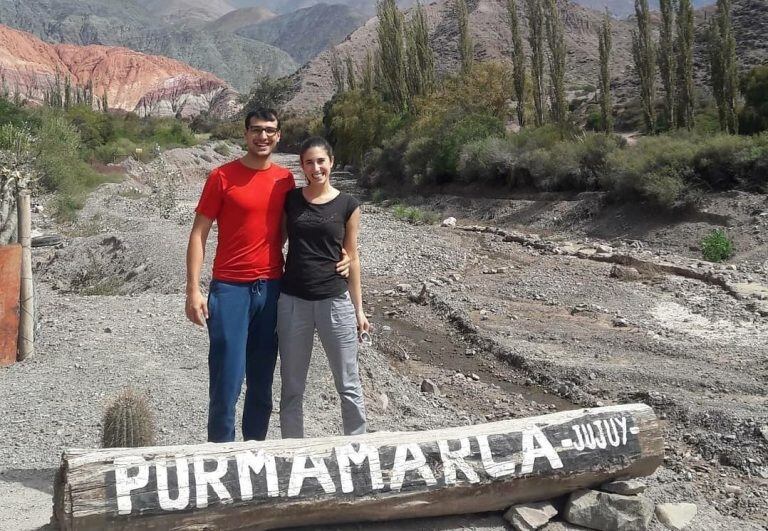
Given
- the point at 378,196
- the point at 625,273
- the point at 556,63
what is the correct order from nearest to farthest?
the point at 625,273 < the point at 556,63 < the point at 378,196

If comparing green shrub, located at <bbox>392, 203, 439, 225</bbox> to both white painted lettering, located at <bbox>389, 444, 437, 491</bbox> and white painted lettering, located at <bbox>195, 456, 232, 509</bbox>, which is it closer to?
white painted lettering, located at <bbox>389, 444, 437, 491</bbox>

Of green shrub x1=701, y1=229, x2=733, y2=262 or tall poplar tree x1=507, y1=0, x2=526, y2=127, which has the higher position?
tall poplar tree x1=507, y1=0, x2=526, y2=127

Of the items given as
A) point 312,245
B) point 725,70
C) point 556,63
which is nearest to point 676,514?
point 312,245

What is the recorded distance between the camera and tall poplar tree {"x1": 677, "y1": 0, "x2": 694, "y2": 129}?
24109 millimetres

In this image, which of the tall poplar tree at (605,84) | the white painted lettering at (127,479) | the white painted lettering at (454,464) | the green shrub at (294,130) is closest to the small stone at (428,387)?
the white painted lettering at (454,464)

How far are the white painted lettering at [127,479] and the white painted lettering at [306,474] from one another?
0.69m

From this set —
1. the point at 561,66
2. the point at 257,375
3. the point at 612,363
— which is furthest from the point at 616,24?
the point at 257,375

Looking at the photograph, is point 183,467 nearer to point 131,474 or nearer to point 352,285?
point 131,474

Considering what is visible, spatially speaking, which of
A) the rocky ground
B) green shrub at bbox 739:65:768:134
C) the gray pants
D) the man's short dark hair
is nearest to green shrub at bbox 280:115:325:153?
green shrub at bbox 739:65:768:134

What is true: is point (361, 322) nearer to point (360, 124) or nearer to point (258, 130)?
point (258, 130)

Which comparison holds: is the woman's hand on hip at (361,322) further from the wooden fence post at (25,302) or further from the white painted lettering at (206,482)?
the wooden fence post at (25,302)

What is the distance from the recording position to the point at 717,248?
1447 cm

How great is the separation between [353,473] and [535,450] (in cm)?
104

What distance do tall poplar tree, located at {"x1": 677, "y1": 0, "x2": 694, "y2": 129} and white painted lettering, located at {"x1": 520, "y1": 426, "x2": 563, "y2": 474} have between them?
76.1 ft
